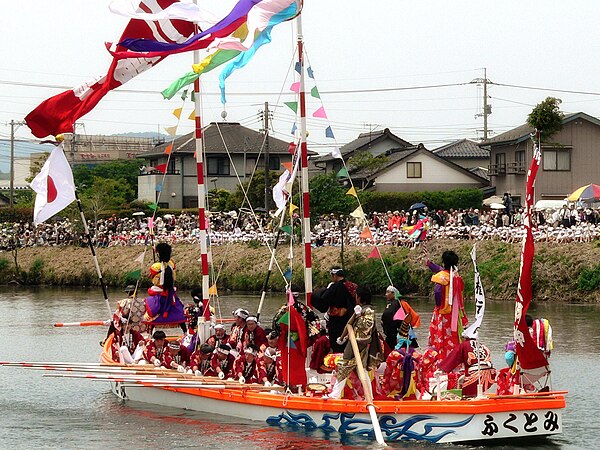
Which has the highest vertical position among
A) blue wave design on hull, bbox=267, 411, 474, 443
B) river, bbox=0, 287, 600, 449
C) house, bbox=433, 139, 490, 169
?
house, bbox=433, 139, 490, 169

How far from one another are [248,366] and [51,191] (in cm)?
513

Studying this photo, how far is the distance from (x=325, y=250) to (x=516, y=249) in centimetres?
856

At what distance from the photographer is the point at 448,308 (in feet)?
55.8

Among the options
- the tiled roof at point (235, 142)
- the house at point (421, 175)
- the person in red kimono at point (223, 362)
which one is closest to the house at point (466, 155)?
the house at point (421, 175)

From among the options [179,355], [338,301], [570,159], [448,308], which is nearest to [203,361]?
[179,355]

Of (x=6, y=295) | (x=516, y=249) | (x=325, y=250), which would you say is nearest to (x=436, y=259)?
(x=516, y=249)

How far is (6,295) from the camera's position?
1838 inches

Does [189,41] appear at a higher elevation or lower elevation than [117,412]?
higher

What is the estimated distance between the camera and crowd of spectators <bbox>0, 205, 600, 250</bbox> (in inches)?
1548

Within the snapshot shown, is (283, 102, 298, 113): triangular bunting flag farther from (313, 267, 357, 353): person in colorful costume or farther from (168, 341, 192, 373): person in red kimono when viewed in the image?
(168, 341, 192, 373): person in red kimono

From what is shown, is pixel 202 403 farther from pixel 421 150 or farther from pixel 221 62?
pixel 421 150

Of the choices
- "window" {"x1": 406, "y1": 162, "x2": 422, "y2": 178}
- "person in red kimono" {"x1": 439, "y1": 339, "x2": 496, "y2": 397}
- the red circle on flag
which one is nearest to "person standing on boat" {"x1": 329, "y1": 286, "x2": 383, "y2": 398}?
"person in red kimono" {"x1": 439, "y1": 339, "x2": 496, "y2": 397}

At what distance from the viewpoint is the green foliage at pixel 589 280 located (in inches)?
1411

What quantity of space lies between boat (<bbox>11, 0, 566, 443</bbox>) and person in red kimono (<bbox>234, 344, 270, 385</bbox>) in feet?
0.96
